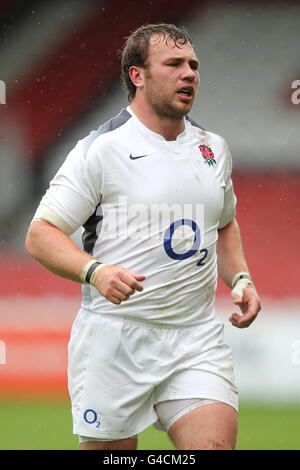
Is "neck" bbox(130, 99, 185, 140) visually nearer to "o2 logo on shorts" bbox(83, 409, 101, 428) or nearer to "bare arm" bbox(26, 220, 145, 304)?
"bare arm" bbox(26, 220, 145, 304)

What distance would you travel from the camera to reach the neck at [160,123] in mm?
3352

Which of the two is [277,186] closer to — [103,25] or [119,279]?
[103,25]

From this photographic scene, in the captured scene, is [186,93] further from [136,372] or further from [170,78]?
[136,372]

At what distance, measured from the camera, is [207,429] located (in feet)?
9.70

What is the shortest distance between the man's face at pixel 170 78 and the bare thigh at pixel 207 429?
3.72 ft

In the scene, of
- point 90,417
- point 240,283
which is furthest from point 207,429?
point 240,283

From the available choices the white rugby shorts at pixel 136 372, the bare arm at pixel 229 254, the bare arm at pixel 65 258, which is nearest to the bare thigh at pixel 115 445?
the white rugby shorts at pixel 136 372

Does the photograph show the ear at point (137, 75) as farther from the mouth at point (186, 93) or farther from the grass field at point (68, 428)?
the grass field at point (68, 428)

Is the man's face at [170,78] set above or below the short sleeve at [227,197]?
above

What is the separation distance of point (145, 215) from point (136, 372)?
1.92 ft

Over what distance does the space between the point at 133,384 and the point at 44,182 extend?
4963mm

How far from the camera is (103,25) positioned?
811 centimetres

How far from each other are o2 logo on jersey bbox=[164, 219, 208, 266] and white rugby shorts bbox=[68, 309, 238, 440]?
27 cm

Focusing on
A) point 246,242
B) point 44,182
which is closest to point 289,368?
point 246,242
